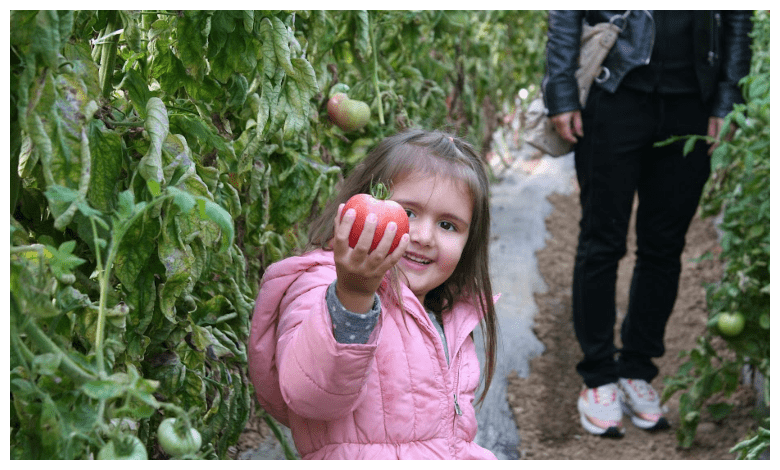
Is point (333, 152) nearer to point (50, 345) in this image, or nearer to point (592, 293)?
point (592, 293)

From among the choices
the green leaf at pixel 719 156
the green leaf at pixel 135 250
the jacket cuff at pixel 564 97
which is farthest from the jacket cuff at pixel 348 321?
the jacket cuff at pixel 564 97

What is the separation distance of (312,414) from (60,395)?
0.40m

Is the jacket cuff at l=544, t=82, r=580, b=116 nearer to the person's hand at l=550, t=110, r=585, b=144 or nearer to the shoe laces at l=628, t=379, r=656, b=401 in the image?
the person's hand at l=550, t=110, r=585, b=144

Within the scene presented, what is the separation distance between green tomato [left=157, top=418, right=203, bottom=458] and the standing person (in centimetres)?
→ 171

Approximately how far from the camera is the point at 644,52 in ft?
7.10

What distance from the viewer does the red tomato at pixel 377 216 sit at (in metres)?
0.91

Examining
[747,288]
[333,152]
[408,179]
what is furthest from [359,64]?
[747,288]

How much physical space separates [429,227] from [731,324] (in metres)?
1.36

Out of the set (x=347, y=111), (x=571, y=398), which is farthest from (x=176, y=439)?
(x=571, y=398)

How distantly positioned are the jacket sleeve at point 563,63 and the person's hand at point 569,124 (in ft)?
0.06

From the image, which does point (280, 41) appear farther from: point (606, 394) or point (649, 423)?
point (649, 423)

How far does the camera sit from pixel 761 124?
6.77 ft

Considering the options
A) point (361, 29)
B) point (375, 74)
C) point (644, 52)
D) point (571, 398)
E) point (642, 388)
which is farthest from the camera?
point (571, 398)

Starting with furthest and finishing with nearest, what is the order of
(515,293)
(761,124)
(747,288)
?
Answer: (515,293), (747,288), (761,124)
